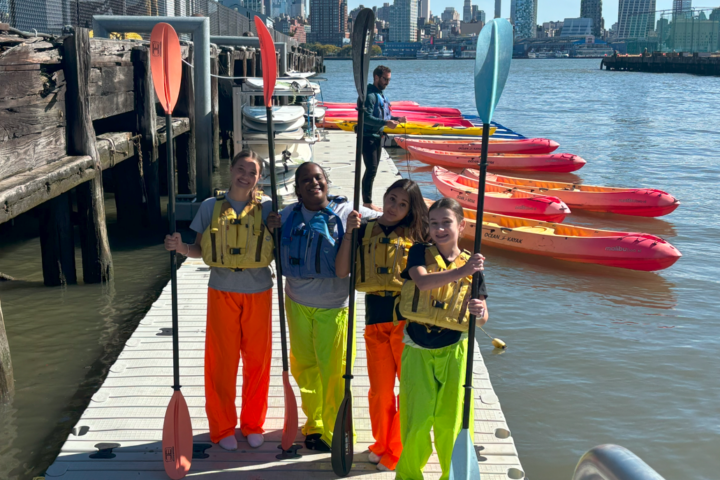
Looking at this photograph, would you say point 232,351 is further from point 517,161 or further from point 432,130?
point 432,130

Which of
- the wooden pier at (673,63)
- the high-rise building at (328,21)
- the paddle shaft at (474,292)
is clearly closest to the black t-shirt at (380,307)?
the paddle shaft at (474,292)

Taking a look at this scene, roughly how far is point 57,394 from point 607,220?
34.3 feet

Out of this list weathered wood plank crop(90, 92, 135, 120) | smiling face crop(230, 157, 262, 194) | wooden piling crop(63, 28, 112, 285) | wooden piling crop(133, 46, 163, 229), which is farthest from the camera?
wooden piling crop(133, 46, 163, 229)

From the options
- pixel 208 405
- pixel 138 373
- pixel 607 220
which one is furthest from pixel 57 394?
pixel 607 220

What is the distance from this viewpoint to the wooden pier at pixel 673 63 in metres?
82.4

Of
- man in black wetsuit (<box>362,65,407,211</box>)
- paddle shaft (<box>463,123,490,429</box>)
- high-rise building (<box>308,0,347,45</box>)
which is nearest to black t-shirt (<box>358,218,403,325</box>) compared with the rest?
paddle shaft (<box>463,123,490,429</box>)

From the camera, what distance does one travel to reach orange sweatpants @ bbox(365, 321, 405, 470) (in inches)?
149

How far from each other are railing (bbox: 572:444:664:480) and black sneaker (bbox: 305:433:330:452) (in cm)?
266

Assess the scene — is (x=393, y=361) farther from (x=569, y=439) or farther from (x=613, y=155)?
(x=613, y=155)

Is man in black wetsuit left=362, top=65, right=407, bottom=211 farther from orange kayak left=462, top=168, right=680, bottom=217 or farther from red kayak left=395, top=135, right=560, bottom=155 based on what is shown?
red kayak left=395, top=135, right=560, bottom=155

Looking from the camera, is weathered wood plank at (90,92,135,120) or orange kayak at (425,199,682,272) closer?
weathered wood plank at (90,92,135,120)

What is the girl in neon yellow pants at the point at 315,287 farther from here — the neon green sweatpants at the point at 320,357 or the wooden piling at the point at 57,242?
the wooden piling at the point at 57,242

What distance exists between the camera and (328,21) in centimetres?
16625

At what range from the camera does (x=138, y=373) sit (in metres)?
5.01
